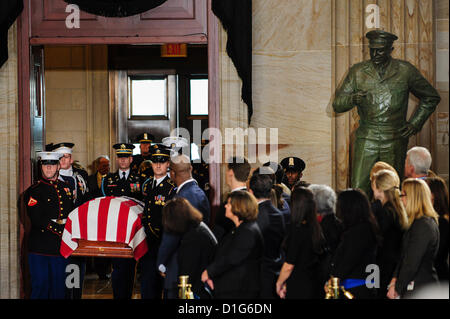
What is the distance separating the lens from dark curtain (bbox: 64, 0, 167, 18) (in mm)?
7164

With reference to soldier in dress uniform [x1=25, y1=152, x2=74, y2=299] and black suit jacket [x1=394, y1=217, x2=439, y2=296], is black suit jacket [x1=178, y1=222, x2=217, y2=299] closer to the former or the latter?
black suit jacket [x1=394, y1=217, x2=439, y2=296]

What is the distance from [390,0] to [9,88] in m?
4.18

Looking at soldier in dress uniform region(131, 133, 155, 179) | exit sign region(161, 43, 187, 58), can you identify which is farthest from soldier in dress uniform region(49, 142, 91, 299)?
exit sign region(161, 43, 187, 58)

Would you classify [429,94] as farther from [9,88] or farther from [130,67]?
[130,67]

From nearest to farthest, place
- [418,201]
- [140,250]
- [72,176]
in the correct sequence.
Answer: [418,201] → [140,250] → [72,176]

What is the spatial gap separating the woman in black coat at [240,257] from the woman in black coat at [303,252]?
23 cm

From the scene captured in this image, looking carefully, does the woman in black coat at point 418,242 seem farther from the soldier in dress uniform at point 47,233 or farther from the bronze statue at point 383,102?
the soldier in dress uniform at point 47,233

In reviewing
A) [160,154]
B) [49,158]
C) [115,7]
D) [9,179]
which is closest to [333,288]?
[160,154]

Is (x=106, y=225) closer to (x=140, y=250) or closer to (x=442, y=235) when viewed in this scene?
(x=140, y=250)

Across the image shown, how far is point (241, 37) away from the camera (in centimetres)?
711

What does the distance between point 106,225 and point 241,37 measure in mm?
2476

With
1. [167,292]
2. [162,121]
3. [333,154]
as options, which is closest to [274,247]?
[167,292]

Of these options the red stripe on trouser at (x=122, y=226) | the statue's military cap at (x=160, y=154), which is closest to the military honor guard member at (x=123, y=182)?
the statue's military cap at (x=160, y=154)

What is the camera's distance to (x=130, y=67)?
12602 millimetres
